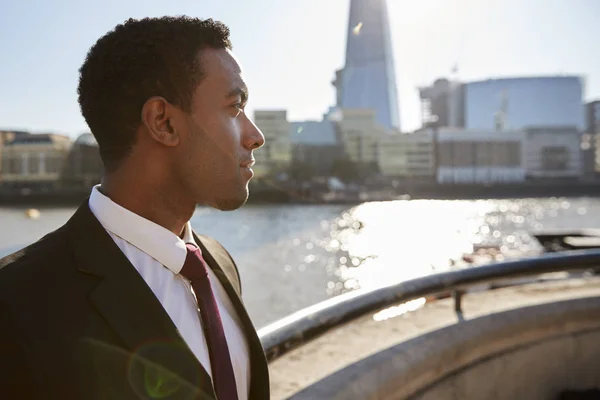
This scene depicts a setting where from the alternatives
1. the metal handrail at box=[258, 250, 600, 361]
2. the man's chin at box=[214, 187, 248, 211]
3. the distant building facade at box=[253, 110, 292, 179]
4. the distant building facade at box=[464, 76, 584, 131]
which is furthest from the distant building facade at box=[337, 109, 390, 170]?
the man's chin at box=[214, 187, 248, 211]

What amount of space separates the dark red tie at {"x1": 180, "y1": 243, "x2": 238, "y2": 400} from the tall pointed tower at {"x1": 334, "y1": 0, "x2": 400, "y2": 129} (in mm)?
109691

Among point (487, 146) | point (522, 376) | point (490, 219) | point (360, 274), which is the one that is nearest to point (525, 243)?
point (360, 274)

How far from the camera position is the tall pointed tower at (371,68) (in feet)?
366

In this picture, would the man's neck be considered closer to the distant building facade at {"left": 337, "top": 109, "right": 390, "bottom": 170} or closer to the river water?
the river water

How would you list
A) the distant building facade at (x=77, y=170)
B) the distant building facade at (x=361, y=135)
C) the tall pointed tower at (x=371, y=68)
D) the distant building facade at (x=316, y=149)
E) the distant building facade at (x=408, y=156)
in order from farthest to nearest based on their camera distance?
the tall pointed tower at (x=371, y=68), the distant building facade at (x=361, y=135), the distant building facade at (x=408, y=156), the distant building facade at (x=316, y=149), the distant building facade at (x=77, y=170)

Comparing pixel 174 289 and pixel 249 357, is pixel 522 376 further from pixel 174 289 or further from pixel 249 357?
pixel 174 289

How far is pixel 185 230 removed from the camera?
3.81ft

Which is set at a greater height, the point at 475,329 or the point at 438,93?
the point at 438,93

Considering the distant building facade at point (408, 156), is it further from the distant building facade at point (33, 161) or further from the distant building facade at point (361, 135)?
the distant building facade at point (33, 161)

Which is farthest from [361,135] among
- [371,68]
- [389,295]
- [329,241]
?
[389,295]

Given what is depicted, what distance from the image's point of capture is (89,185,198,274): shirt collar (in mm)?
1032

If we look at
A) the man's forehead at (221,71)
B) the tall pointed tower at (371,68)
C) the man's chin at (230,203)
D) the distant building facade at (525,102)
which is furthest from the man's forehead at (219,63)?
the distant building facade at (525,102)

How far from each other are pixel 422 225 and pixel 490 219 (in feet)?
23.6

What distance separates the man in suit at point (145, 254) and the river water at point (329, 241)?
7526 mm
